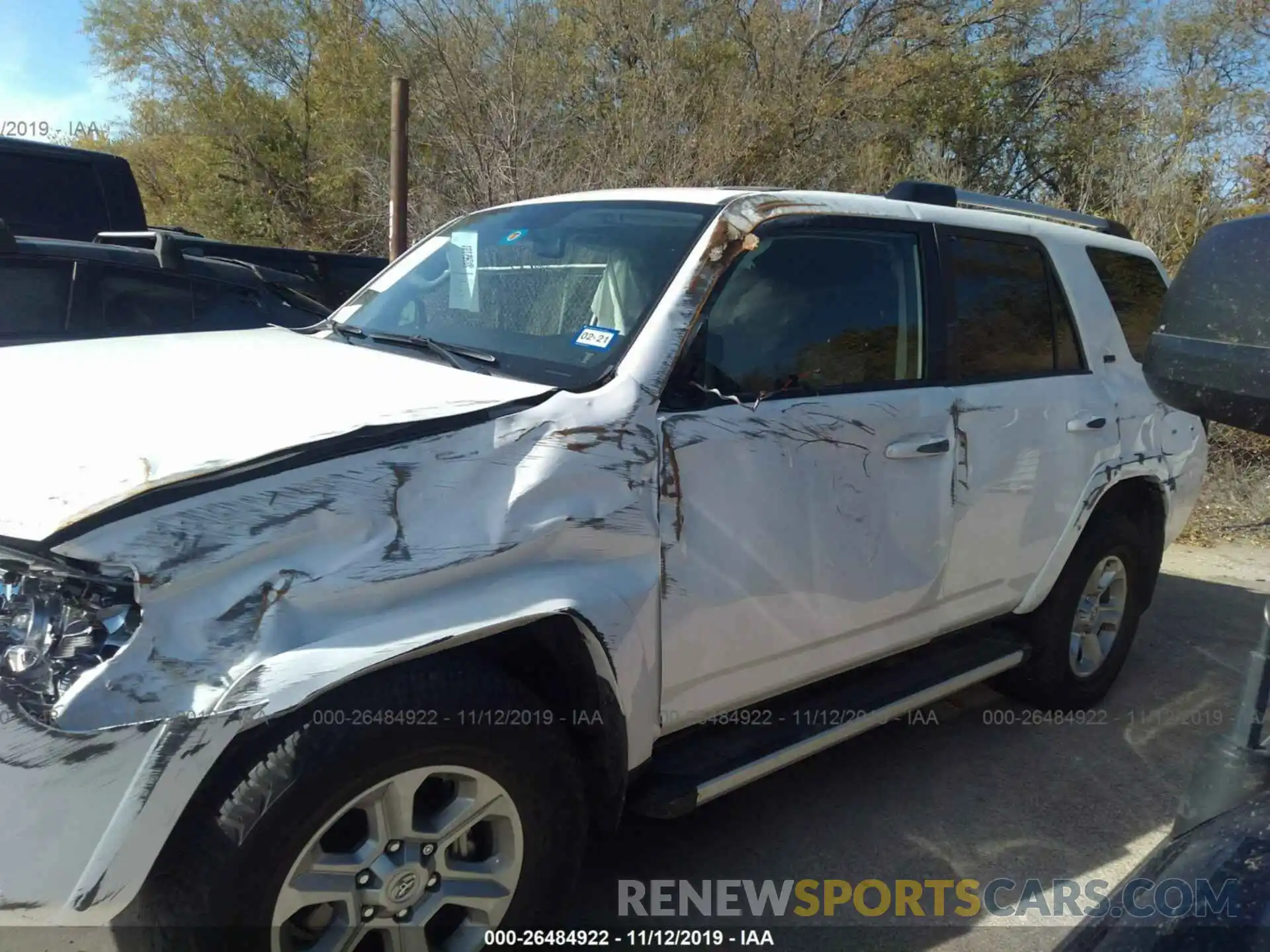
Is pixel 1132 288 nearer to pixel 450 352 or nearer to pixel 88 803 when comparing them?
pixel 450 352

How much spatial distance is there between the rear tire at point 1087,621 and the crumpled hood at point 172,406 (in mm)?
2693

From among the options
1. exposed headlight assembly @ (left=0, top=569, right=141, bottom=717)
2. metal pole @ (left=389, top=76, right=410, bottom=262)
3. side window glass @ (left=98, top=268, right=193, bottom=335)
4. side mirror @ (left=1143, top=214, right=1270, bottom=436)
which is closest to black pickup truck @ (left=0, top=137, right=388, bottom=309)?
side window glass @ (left=98, top=268, right=193, bottom=335)

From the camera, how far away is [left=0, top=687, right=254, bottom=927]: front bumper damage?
167 cm

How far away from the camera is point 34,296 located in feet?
16.5

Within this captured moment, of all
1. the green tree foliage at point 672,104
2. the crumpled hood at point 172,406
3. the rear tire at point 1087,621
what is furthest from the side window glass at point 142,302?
the green tree foliage at point 672,104

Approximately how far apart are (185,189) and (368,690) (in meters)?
21.7

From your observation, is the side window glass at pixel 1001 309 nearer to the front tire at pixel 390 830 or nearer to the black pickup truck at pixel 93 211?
the front tire at pixel 390 830

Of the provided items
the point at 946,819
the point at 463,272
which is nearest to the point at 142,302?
the point at 463,272

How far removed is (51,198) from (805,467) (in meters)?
6.05

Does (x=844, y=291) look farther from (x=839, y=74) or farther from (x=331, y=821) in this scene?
(x=839, y=74)

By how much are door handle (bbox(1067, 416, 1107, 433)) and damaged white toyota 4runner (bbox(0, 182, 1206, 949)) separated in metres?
0.01

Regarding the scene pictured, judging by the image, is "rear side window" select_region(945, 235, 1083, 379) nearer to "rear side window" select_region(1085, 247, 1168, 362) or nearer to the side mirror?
"rear side window" select_region(1085, 247, 1168, 362)

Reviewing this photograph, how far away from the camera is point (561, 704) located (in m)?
2.39

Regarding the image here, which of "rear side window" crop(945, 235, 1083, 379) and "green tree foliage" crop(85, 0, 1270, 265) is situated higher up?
"green tree foliage" crop(85, 0, 1270, 265)
